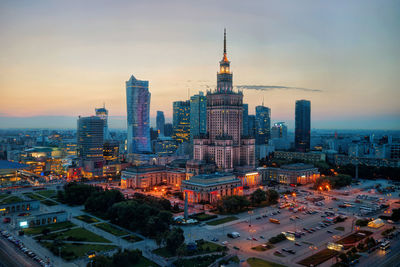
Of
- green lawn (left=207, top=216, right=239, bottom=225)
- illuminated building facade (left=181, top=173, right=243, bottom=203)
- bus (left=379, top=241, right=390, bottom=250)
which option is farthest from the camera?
illuminated building facade (left=181, top=173, right=243, bottom=203)

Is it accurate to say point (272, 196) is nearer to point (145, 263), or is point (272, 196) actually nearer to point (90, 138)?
point (145, 263)

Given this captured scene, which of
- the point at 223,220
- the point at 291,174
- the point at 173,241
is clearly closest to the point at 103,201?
the point at 223,220

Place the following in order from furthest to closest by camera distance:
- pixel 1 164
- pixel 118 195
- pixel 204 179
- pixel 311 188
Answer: pixel 1 164 → pixel 311 188 → pixel 204 179 → pixel 118 195

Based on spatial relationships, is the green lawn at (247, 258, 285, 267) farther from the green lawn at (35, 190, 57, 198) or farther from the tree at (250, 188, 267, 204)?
the green lawn at (35, 190, 57, 198)

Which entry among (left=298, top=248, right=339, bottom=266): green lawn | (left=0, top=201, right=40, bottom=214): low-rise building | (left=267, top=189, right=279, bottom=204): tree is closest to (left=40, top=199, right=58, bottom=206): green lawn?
(left=0, top=201, right=40, bottom=214): low-rise building

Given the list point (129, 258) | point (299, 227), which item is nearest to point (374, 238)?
point (299, 227)

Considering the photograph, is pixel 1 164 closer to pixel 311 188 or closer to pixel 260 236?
pixel 260 236
